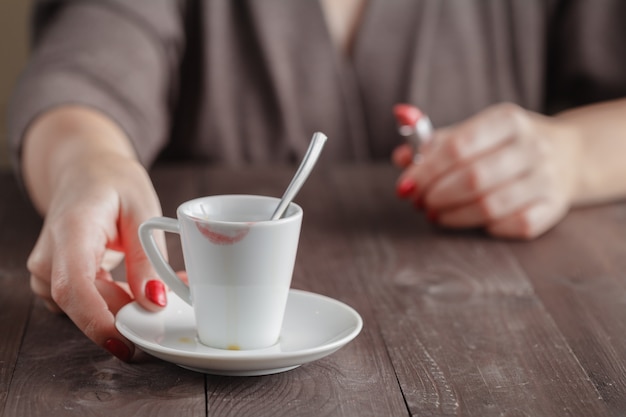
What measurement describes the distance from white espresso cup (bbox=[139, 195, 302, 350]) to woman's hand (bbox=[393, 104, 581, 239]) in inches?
18.1

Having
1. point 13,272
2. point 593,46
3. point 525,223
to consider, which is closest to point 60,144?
point 13,272

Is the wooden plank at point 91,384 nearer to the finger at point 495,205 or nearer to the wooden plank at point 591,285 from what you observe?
the wooden plank at point 591,285

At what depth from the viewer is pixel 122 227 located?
753 mm

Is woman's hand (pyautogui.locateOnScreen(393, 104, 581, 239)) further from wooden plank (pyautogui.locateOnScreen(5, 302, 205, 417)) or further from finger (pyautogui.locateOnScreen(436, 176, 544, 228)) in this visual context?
wooden plank (pyautogui.locateOnScreen(5, 302, 205, 417))

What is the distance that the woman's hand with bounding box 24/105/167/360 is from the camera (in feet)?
2.15

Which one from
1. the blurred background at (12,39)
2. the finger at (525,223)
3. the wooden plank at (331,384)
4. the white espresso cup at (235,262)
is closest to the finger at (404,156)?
the finger at (525,223)

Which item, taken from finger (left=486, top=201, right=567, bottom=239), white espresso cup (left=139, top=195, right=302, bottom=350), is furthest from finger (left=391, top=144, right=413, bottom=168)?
white espresso cup (left=139, top=195, right=302, bottom=350)

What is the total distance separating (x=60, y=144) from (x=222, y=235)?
467 mm

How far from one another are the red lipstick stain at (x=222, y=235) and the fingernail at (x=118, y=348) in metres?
0.12

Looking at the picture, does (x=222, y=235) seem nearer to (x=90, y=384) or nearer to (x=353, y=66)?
(x=90, y=384)

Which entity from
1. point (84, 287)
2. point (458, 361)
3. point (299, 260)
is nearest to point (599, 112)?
point (299, 260)

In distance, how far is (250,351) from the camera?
633 mm

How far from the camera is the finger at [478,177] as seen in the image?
1053mm

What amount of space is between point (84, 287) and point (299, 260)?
0.32 m
